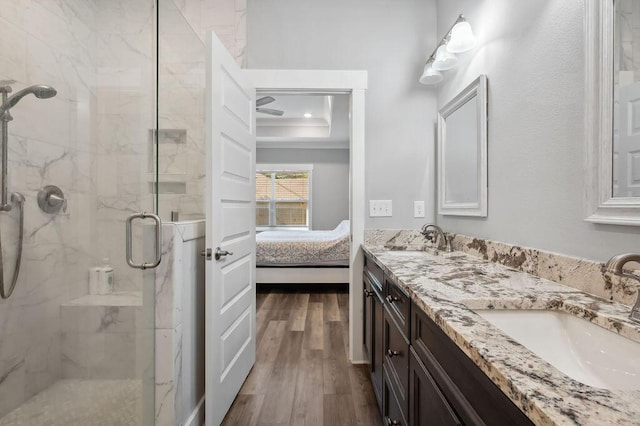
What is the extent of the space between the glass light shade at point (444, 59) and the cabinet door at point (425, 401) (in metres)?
1.73

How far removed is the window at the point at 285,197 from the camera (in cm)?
692

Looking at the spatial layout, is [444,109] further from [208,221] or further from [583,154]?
[208,221]

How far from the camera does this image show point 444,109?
7.01ft

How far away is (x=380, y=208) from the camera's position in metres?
2.32

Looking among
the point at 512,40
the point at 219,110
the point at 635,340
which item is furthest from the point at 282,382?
the point at 512,40

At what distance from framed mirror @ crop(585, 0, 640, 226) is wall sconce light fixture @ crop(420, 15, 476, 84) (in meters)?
0.78

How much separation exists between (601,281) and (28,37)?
2084mm

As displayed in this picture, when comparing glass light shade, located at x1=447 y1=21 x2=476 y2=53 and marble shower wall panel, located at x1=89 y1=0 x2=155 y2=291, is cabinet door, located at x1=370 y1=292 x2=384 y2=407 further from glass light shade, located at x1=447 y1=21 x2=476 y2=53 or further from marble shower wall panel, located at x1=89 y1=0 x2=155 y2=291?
glass light shade, located at x1=447 y1=21 x2=476 y2=53

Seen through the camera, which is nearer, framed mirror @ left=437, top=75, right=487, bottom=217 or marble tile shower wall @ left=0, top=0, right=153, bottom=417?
marble tile shower wall @ left=0, top=0, right=153, bottom=417

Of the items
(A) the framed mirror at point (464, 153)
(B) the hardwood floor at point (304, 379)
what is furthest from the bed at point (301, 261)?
(A) the framed mirror at point (464, 153)

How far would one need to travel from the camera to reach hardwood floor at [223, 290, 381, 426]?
1706 millimetres

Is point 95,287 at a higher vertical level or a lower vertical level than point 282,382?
higher

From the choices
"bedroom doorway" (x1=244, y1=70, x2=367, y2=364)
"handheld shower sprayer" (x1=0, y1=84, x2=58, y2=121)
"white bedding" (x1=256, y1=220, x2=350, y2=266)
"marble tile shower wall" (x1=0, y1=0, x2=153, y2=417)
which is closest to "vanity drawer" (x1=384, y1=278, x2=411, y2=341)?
"bedroom doorway" (x1=244, y1=70, x2=367, y2=364)

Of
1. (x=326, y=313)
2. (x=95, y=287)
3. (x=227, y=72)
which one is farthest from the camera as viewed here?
(x=326, y=313)
